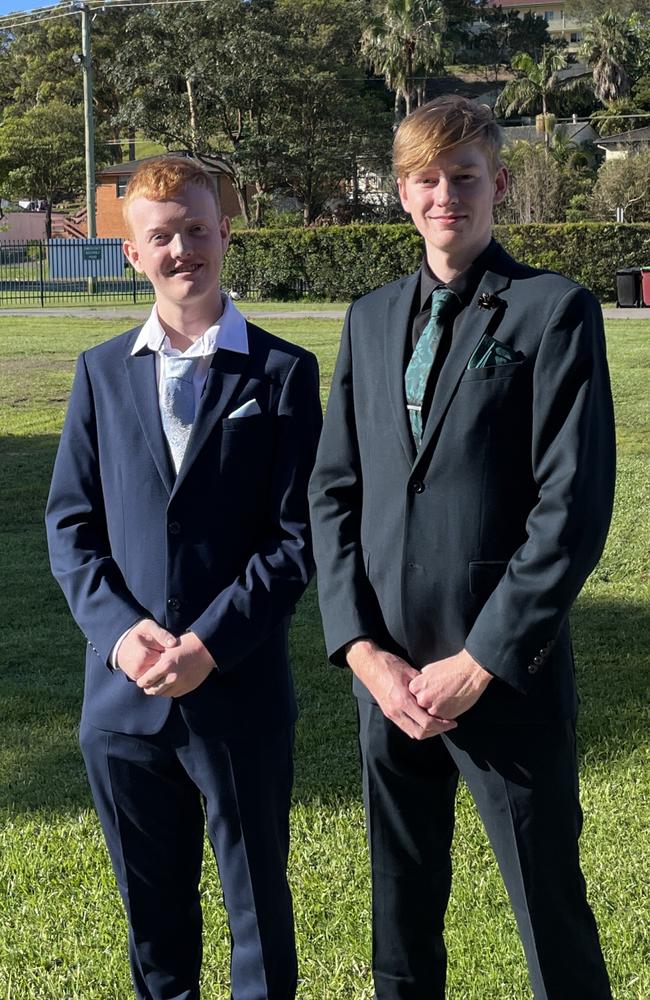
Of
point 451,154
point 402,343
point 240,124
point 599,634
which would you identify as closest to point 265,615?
point 402,343

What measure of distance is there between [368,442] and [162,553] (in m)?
0.52

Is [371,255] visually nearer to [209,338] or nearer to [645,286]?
[645,286]

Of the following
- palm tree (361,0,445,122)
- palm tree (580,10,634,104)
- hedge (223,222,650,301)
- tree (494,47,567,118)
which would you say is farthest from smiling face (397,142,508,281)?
palm tree (580,10,634,104)

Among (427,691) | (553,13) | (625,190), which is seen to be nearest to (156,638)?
(427,691)

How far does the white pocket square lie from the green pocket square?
0.51 metres

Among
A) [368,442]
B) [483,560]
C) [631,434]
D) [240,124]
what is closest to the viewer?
[483,560]

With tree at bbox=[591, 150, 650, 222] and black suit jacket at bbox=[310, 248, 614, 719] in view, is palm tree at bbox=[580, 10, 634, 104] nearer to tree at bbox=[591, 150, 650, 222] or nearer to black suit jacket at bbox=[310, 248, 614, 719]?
tree at bbox=[591, 150, 650, 222]

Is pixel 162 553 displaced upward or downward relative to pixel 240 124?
downward

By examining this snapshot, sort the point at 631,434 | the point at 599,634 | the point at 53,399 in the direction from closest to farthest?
the point at 599,634 < the point at 631,434 < the point at 53,399

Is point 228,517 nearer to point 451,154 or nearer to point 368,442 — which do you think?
point 368,442

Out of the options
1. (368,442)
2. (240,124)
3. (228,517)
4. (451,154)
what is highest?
(240,124)

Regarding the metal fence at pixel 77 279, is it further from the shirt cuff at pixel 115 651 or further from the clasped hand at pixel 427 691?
the clasped hand at pixel 427 691

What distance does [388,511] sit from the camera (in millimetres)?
2520

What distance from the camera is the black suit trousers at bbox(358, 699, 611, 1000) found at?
2420 mm
